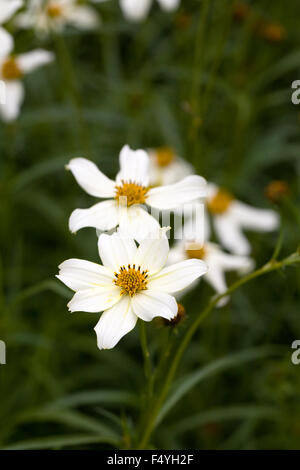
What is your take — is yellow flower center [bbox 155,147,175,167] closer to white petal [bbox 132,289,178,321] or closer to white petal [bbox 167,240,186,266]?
white petal [bbox 167,240,186,266]

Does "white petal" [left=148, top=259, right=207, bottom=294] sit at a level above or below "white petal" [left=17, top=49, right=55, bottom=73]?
below

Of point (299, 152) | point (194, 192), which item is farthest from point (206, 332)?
point (194, 192)

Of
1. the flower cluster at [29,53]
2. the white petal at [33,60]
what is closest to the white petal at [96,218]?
the flower cluster at [29,53]

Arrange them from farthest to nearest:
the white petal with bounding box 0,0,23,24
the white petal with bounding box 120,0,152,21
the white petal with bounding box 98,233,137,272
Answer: the white petal with bounding box 120,0,152,21 < the white petal with bounding box 0,0,23,24 < the white petal with bounding box 98,233,137,272

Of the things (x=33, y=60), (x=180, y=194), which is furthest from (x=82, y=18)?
(x=180, y=194)

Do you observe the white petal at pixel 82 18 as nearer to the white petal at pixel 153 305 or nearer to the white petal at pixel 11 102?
the white petal at pixel 11 102

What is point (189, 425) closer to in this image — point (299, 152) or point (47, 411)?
point (47, 411)

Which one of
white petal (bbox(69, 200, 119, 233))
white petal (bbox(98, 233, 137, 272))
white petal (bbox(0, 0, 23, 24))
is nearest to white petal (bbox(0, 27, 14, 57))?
white petal (bbox(0, 0, 23, 24))
